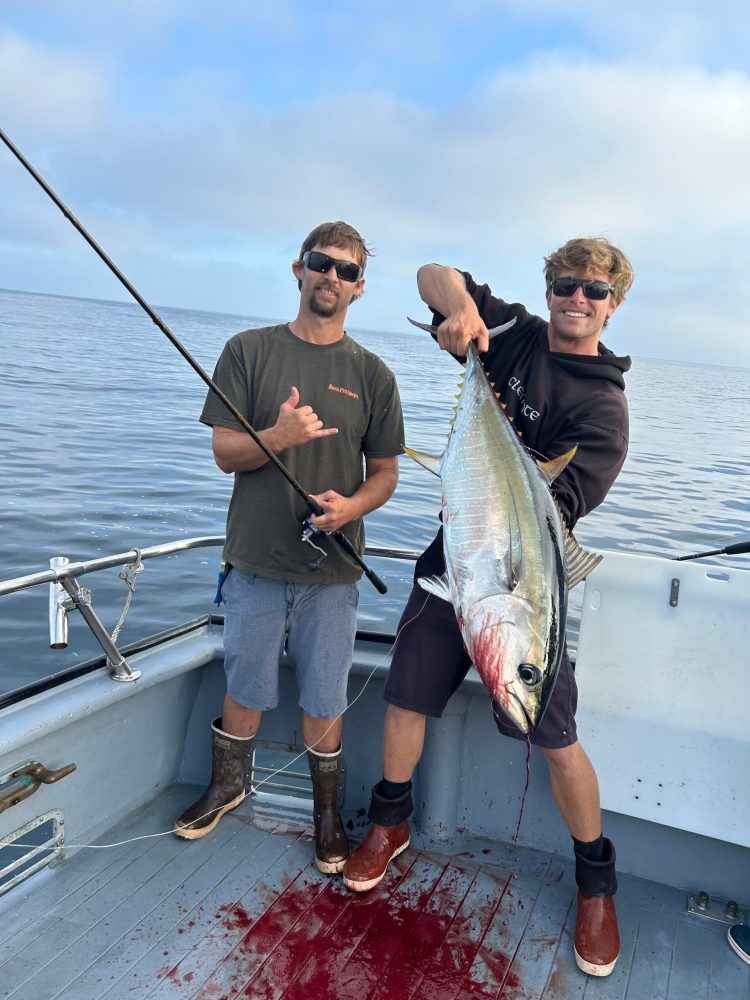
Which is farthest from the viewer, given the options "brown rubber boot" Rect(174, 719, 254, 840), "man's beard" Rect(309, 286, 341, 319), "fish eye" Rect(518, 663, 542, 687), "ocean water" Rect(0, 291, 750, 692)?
"ocean water" Rect(0, 291, 750, 692)

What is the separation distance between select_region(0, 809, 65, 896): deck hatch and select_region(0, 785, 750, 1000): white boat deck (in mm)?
45

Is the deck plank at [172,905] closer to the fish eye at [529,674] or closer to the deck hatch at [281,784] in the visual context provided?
the deck hatch at [281,784]

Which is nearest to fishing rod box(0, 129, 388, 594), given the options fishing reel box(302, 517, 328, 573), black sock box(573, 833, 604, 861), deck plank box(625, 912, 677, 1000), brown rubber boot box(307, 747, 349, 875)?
fishing reel box(302, 517, 328, 573)

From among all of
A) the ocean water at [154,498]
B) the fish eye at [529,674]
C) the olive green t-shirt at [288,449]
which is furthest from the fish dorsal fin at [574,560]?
the ocean water at [154,498]

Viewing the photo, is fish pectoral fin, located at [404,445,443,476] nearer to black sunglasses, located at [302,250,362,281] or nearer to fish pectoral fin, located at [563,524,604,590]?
fish pectoral fin, located at [563,524,604,590]

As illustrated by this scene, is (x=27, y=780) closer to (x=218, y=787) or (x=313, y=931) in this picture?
(x=218, y=787)

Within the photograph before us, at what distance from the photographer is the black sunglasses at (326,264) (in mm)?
2596

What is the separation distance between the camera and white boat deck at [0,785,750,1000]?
216cm

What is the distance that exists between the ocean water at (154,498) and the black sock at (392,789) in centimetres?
277

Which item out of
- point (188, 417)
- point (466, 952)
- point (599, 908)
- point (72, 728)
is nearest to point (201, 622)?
point (72, 728)

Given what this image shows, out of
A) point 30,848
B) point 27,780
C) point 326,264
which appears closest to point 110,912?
point 30,848

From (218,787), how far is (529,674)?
4.98 feet

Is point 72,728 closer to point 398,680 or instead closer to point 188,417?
point 398,680

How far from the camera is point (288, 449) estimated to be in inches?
104
